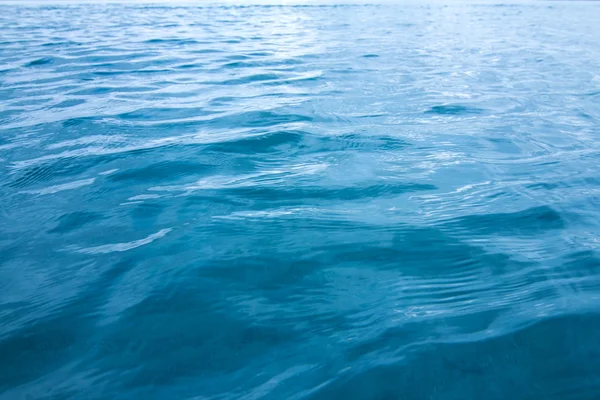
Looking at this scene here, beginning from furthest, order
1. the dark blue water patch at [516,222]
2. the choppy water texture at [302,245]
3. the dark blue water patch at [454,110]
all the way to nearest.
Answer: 1. the dark blue water patch at [454,110]
2. the dark blue water patch at [516,222]
3. the choppy water texture at [302,245]

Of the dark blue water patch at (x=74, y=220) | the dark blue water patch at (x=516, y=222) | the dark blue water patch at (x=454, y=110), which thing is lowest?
the dark blue water patch at (x=516, y=222)

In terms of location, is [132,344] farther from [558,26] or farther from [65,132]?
[558,26]

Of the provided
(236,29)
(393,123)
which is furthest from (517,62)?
(236,29)

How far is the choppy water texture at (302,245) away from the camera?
5.67ft

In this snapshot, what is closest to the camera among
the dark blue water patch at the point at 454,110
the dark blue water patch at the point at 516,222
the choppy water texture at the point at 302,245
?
the choppy water texture at the point at 302,245

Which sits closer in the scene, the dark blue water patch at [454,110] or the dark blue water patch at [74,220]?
the dark blue water patch at [74,220]

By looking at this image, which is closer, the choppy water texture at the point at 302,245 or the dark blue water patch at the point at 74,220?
the choppy water texture at the point at 302,245

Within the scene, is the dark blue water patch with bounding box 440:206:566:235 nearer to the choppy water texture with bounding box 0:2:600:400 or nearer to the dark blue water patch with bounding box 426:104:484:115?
the choppy water texture with bounding box 0:2:600:400

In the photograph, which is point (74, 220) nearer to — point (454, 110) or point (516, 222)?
point (516, 222)

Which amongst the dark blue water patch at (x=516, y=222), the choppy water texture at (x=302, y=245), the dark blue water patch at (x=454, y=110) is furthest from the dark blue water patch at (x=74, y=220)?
the dark blue water patch at (x=454, y=110)

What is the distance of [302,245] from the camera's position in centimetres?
258

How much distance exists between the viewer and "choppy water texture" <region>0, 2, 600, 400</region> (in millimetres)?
1728

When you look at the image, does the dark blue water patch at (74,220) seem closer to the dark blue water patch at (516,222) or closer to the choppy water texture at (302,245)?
the choppy water texture at (302,245)

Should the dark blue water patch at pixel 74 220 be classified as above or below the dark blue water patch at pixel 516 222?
above
